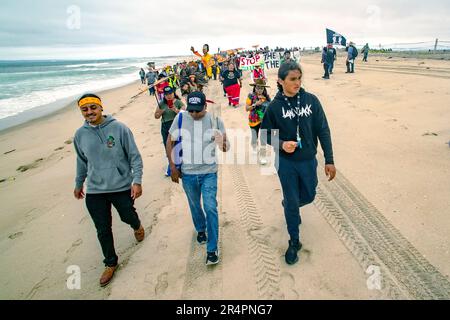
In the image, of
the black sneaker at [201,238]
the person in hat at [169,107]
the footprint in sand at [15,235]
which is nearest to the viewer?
the black sneaker at [201,238]

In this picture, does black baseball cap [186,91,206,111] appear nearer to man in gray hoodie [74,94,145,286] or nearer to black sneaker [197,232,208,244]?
man in gray hoodie [74,94,145,286]

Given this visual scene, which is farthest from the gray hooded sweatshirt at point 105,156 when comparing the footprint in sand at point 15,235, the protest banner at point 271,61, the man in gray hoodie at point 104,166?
the protest banner at point 271,61

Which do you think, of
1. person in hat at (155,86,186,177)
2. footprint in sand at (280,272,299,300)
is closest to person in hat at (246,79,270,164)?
person in hat at (155,86,186,177)

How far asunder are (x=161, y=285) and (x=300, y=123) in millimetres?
2414

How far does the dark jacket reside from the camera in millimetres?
2773

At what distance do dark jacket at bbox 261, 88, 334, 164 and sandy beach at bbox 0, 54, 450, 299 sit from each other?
1.32 m

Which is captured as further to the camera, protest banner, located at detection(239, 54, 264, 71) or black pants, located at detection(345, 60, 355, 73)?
black pants, located at detection(345, 60, 355, 73)

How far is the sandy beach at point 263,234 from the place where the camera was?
9.43ft

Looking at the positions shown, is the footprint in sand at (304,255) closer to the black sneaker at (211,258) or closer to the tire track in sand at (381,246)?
the tire track in sand at (381,246)

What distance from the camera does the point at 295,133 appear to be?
9.26 feet

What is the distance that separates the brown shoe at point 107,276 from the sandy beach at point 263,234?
0.09 meters

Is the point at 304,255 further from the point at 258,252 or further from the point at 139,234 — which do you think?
the point at 139,234

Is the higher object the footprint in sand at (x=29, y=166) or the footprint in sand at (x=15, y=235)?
the footprint in sand at (x=29, y=166)
